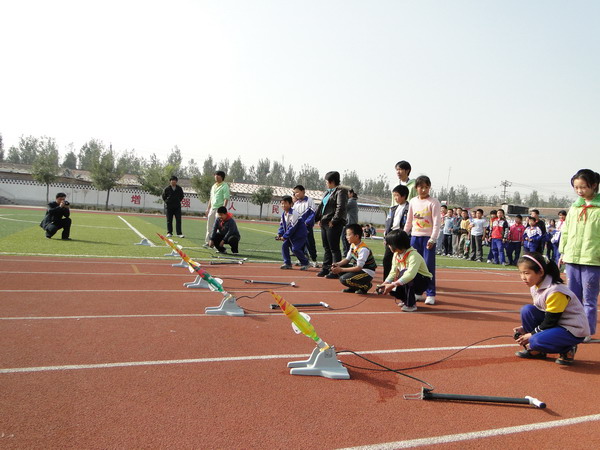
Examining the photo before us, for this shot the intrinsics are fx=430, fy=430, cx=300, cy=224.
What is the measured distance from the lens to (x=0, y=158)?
95.9 m

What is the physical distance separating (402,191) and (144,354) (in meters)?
4.83

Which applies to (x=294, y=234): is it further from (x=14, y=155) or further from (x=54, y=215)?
(x=14, y=155)

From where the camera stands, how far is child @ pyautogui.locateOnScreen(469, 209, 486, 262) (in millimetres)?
14914

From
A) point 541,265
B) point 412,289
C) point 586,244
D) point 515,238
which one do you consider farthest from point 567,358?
point 515,238

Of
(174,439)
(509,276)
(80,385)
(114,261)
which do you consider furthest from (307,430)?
(509,276)

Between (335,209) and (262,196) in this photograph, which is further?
(262,196)

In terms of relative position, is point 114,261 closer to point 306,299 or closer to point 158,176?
point 306,299

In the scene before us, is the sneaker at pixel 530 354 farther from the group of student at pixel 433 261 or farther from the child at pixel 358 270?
the child at pixel 358 270

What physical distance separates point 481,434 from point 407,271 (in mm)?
3125

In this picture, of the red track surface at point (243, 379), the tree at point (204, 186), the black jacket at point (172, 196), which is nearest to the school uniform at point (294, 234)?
the red track surface at point (243, 379)

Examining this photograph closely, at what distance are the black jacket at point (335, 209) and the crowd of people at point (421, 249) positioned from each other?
0.06ft

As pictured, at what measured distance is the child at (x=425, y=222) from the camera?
20.9 ft

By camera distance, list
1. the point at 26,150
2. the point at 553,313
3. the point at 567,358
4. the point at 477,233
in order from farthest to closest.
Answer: the point at 26,150 → the point at 477,233 → the point at 567,358 → the point at 553,313

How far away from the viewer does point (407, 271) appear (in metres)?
5.70
